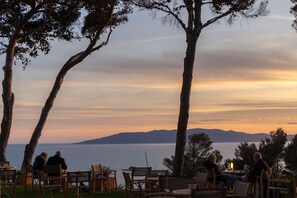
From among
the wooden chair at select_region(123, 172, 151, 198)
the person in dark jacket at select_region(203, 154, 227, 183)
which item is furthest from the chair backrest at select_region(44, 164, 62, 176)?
the person in dark jacket at select_region(203, 154, 227, 183)

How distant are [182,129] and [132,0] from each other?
374 centimetres

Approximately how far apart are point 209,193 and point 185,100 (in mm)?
6544

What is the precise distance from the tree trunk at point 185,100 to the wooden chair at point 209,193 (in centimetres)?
641

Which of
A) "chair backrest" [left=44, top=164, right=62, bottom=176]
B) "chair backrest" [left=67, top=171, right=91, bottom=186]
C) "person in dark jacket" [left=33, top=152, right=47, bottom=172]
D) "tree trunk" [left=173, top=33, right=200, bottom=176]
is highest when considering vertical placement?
"tree trunk" [left=173, top=33, right=200, bottom=176]

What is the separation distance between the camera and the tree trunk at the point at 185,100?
13.6 m

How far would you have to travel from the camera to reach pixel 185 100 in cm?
1359

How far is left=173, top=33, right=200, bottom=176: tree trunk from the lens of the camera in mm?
13594

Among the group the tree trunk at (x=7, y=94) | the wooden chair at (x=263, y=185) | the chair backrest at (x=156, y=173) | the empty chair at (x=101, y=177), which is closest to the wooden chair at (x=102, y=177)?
the empty chair at (x=101, y=177)

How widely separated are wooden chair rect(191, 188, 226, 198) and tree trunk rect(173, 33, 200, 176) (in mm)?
6409

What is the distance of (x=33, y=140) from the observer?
1752cm

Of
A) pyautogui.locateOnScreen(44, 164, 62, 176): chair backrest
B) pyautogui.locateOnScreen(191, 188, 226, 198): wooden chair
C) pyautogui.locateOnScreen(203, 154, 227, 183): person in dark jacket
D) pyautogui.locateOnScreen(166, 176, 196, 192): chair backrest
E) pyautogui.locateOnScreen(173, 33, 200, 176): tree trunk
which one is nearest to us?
pyautogui.locateOnScreen(191, 188, 226, 198): wooden chair

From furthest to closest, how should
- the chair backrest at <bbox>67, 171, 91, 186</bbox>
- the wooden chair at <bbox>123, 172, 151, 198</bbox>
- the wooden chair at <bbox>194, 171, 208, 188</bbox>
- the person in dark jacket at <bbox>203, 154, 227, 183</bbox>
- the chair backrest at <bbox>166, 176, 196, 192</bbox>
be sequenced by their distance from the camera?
1. the person in dark jacket at <bbox>203, 154, 227, 183</bbox>
2. the chair backrest at <bbox>67, 171, 91, 186</bbox>
3. the wooden chair at <bbox>123, 172, 151, 198</bbox>
4. the chair backrest at <bbox>166, 176, 196, 192</bbox>
5. the wooden chair at <bbox>194, 171, 208, 188</bbox>

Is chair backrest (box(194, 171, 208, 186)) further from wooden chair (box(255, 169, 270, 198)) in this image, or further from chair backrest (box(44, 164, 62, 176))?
chair backrest (box(44, 164, 62, 176))

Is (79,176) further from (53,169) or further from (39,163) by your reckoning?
(39,163)
